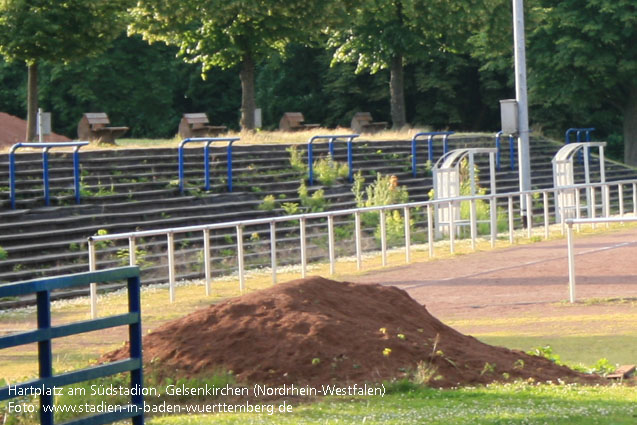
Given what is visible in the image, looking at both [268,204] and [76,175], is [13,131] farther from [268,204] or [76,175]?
[76,175]

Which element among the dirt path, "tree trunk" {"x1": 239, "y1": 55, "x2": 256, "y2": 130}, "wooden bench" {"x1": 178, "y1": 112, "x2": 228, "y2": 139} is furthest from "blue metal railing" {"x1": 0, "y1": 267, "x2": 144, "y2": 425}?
"tree trunk" {"x1": 239, "y1": 55, "x2": 256, "y2": 130}

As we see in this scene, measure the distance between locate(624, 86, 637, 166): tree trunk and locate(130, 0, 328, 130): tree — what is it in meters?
16.8

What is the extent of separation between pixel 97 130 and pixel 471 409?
29396mm

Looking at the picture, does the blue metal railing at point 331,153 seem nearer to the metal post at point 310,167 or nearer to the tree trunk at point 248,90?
the metal post at point 310,167

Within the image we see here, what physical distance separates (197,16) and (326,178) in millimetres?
10785

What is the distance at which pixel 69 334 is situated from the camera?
5.96 m

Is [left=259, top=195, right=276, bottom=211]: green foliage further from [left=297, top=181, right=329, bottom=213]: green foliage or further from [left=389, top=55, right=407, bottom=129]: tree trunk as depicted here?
[left=389, top=55, right=407, bottom=129]: tree trunk

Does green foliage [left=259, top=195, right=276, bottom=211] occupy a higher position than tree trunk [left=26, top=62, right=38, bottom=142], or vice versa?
tree trunk [left=26, top=62, right=38, bottom=142]

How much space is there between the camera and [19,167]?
22.3 metres

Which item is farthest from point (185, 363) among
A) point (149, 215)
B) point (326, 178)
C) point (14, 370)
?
point (326, 178)

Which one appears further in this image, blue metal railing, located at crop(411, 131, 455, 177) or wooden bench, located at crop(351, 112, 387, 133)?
wooden bench, located at crop(351, 112, 387, 133)

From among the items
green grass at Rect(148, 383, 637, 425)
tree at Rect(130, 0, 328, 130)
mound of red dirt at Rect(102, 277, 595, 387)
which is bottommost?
green grass at Rect(148, 383, 637, 425)

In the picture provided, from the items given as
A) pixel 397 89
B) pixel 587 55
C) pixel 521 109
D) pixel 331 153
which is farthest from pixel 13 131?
pixel 521 109

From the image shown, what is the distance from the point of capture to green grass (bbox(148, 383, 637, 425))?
7.23 m
